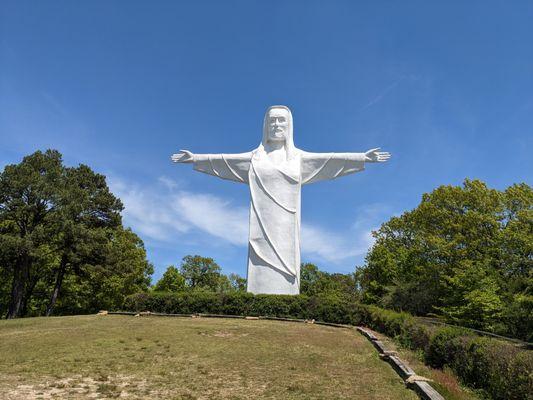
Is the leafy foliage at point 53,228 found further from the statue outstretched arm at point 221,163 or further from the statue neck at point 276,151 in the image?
the statue neck at point 276,151

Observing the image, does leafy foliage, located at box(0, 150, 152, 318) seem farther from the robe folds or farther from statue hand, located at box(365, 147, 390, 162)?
statue hand, located at box(365, 147, 390, 162)

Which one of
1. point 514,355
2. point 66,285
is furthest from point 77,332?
point 66,285

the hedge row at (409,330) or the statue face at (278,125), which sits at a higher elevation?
the statue face at (278,125)

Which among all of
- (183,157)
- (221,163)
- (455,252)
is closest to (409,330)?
(221,163)

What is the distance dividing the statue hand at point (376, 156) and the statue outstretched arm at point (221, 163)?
6038 millimetres

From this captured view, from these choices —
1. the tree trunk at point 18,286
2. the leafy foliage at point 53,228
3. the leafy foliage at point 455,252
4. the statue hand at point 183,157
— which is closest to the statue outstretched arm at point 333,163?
the statue hand at point 183,157

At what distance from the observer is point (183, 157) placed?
24219mm

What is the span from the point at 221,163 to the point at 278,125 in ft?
12.0

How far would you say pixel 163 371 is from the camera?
8.12 m

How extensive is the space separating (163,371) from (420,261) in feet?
89.1

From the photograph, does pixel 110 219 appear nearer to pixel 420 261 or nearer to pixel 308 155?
pixel 308 155

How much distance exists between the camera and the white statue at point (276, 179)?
846 inches

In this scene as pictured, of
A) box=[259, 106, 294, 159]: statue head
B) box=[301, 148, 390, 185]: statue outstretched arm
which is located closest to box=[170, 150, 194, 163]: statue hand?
box=[259, 106, 294, 159]: statue head

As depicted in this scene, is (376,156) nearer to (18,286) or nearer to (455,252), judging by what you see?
(455,252)
